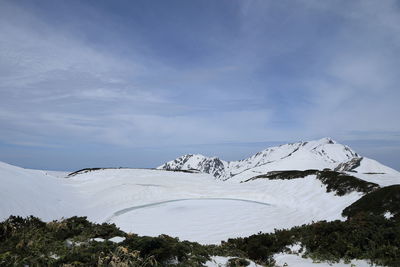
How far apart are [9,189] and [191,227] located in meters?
11.7

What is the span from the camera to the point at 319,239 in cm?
952

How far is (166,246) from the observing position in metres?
7.04

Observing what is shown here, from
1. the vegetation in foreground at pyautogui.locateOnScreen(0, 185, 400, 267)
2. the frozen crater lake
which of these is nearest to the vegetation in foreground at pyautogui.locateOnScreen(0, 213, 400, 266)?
the vegetation in foreground at pyautogui.locateOnScreen(0, 185, 400, 267)

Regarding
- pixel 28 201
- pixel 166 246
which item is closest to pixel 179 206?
pixel 28 201

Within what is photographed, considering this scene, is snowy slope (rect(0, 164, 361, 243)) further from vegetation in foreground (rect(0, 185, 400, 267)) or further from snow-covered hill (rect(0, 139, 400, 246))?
vegetation in foreground (rect(0, 185, 400, 267))

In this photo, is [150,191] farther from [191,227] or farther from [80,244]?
[80,244]

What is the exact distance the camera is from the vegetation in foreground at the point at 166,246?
6.33m

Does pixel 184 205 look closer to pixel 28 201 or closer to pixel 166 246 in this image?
pixel 28 201

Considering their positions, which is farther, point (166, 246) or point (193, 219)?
point (193, 219)

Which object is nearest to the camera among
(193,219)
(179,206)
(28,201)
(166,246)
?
(166,246)

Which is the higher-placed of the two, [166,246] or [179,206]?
[166,246]

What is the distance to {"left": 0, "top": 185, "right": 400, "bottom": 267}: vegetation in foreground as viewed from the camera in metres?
6.33

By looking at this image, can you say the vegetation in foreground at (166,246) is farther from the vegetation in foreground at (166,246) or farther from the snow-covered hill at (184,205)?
the snow-covered hill at (184,205)

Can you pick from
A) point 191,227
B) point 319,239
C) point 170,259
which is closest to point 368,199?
point 319,239
